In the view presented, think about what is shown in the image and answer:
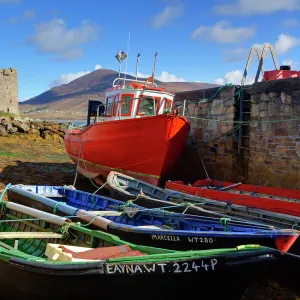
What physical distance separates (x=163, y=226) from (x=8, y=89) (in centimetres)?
4756

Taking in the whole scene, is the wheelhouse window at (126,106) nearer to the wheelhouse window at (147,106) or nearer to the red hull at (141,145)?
the wheelhouse window at (147,106)

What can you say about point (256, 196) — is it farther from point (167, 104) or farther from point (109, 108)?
point (109, 108)

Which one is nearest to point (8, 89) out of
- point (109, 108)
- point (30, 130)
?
point (30, 130)

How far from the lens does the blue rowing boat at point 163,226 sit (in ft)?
15.8

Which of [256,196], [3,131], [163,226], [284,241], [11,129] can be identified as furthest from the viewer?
[11,129]

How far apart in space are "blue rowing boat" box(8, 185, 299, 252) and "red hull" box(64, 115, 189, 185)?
2.67m

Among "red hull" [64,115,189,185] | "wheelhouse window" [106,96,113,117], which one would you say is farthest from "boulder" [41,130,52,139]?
"red hull" [64,115,189,185]

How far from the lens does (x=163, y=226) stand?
632cm

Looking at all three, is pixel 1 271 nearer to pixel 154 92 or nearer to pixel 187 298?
pixel 187 298

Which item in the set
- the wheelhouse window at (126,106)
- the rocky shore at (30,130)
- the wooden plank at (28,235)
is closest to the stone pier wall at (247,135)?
the wheelhouse window at (126,106)

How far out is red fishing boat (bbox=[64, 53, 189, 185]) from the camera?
1030 centimetres

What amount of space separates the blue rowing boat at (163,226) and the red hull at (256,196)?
155 centimetres

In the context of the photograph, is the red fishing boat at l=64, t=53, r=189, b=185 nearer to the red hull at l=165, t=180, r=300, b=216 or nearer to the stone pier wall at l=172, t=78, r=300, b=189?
the stone pier wall at l=172, t=78, r=300, b=189

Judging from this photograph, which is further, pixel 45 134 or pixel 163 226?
pixel 45 134
